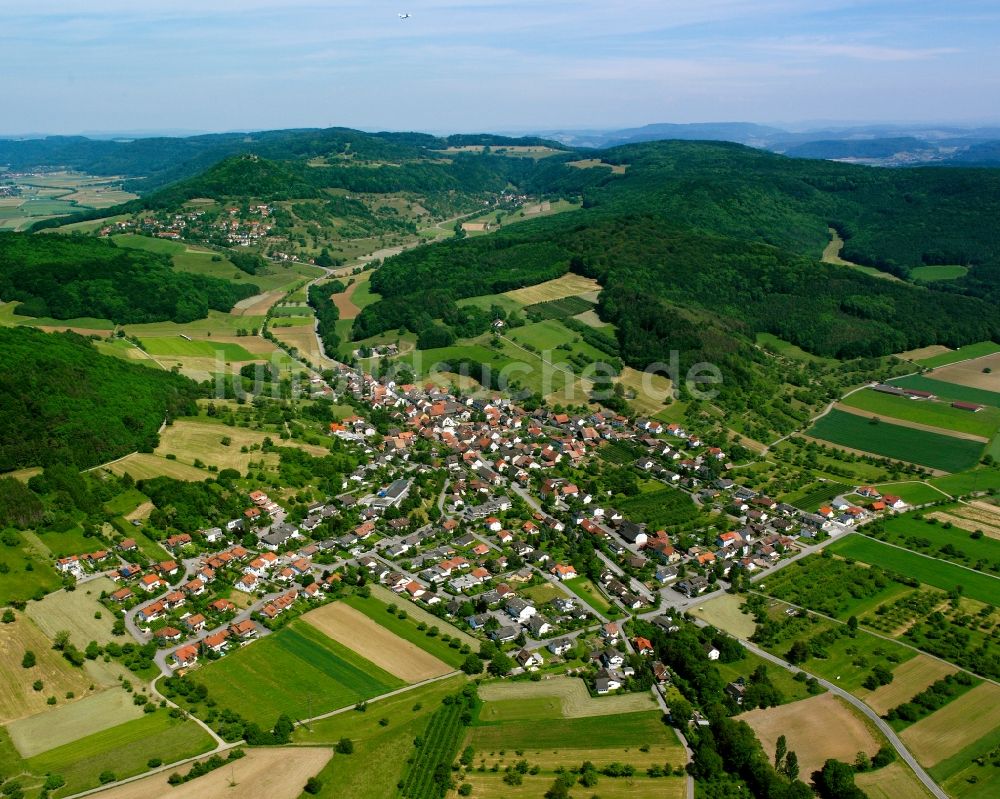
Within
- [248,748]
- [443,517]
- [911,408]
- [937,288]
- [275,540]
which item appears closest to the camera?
[248,748]

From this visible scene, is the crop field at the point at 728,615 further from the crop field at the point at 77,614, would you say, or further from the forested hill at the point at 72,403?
the forested hill at the point at 72,403

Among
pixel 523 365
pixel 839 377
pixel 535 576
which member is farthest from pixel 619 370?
pixel 535 576

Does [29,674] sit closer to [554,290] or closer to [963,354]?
[554,290]

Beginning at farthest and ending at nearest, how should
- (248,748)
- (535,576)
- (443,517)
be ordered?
(443,517)
(535,576)
(248,748)

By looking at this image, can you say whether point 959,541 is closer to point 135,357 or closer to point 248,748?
point 248,748

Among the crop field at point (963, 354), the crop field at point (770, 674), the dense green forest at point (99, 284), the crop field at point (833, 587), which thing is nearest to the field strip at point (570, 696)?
the crop field at point (770, 674)
